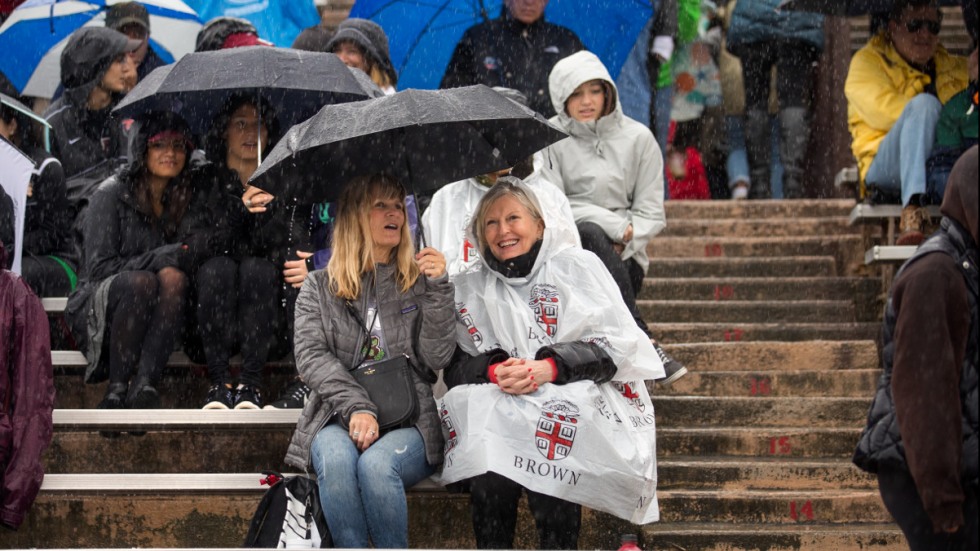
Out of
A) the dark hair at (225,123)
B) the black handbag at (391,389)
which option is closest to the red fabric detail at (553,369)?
the black handbag at (391,389)

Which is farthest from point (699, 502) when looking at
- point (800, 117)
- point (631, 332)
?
point (800, 117)

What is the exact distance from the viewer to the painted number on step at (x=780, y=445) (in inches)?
253

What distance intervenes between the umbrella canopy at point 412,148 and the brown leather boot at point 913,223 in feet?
9.02

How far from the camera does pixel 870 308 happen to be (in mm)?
8086

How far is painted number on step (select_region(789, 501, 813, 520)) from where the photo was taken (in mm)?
5938

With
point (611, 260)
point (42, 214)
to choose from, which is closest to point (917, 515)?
point (611, 260)

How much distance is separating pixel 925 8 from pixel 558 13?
2145mm

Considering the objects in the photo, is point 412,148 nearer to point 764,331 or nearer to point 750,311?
point 764,331

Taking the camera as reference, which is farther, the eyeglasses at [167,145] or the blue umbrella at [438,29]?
the blue umbrella at [438,29]

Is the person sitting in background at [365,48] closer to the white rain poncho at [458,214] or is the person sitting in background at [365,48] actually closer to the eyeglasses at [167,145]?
the white rain poncho at [458,214]

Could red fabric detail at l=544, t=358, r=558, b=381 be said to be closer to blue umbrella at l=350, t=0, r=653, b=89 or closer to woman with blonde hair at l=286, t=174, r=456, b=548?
woman with blonde hair at l=286, t=174, r=456, b=548

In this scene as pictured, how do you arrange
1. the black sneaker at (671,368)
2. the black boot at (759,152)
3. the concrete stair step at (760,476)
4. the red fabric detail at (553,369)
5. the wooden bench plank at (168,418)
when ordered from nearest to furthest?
the red fabric detail at (553,369) → the wooden bench plank at (168,418) → the concrete stair step at (760,476) → the black sneaker at (671,368) → the black boot at (759,152)

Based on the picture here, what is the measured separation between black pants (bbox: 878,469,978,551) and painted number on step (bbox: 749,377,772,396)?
2989 mm

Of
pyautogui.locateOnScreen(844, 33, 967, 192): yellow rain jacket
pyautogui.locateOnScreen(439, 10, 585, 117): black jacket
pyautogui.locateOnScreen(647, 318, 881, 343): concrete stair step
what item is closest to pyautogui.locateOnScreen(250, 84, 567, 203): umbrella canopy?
pyautogui.locateOnScreen(647, 318, 881, 343): concrete stair step
